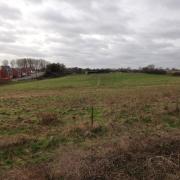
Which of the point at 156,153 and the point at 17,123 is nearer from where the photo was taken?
the point at 156,153

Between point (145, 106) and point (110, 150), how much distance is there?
33.2 feet

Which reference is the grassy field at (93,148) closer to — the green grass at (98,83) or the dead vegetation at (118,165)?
the dead vegetation at (118,165)

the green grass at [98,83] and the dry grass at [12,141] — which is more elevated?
the dry grass at [12,141]

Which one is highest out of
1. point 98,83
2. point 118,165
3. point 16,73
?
point 118,165

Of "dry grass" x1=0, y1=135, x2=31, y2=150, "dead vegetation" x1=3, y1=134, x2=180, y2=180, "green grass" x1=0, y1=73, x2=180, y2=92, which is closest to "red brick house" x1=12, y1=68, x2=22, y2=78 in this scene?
"green grass" x1=0, y1=73, x2=180, y2=92

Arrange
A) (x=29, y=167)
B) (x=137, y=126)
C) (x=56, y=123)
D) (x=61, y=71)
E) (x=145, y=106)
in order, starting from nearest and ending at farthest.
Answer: (x=29, y=167), (x=137, y=126), (x=56, y=123), (x=145, y=106), (x=61, y=71)

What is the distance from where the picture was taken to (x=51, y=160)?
291 inches

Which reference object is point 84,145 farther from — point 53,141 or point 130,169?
point 130,169

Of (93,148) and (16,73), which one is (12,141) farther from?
(16,73)

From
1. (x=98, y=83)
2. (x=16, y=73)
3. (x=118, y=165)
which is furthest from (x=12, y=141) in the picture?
(x=16, y=73)

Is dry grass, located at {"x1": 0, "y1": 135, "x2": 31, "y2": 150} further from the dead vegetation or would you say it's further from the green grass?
the green grass

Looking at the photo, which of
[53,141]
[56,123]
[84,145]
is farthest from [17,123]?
[84,145]

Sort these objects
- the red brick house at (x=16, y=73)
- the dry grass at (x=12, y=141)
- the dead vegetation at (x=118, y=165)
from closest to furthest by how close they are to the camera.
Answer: the dead vegetation at (x=118, y=165) → the dry grass at (x=12, y=141) → the red brick house at (x=16, y=73)

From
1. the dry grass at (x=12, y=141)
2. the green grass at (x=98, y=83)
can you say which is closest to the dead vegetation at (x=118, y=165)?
the dry grass at (x=12, y=141)
